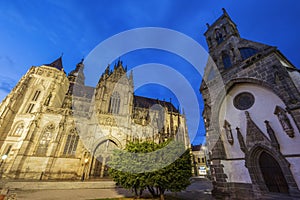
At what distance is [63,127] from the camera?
19.9 m

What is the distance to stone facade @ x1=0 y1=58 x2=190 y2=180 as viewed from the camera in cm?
1753

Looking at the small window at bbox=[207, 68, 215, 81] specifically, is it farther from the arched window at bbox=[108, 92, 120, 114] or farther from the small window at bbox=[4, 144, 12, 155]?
the small window at bbox=[4, 144, 12, 155]

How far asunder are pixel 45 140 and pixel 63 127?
292 centimetres

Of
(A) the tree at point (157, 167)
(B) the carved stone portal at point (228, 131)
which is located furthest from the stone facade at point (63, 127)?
(B) the carved stone portal at point (228, 131)

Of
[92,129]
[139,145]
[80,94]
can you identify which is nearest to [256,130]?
[139,145]

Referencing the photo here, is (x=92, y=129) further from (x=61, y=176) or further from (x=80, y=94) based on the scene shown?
(x=80, y=94)

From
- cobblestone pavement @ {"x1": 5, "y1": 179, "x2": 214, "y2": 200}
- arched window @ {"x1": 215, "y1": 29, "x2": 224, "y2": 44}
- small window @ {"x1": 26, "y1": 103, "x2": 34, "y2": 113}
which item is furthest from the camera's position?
small window @ {"x1": 26, "y1": 103, "x2": 34, "y2": 113}

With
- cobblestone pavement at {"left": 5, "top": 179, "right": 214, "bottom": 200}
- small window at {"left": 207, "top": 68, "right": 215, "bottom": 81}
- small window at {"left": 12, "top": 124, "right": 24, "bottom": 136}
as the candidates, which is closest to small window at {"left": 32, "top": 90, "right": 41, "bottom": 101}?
small window at {"left": 12, "top": 124, "right": 24, "bottom": 136}

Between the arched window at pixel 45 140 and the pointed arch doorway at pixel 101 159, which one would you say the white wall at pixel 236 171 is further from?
the arched window at pixel 45 140

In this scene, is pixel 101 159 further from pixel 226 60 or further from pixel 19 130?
pixel 226 60

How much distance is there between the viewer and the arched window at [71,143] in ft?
63.4

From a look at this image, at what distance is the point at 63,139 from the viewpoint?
1952 cm

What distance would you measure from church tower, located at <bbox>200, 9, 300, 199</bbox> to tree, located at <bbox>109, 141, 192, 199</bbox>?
3450 millimetres

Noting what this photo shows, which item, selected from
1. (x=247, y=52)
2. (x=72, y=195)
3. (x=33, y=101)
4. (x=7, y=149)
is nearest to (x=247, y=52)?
(x=247, y=52)
